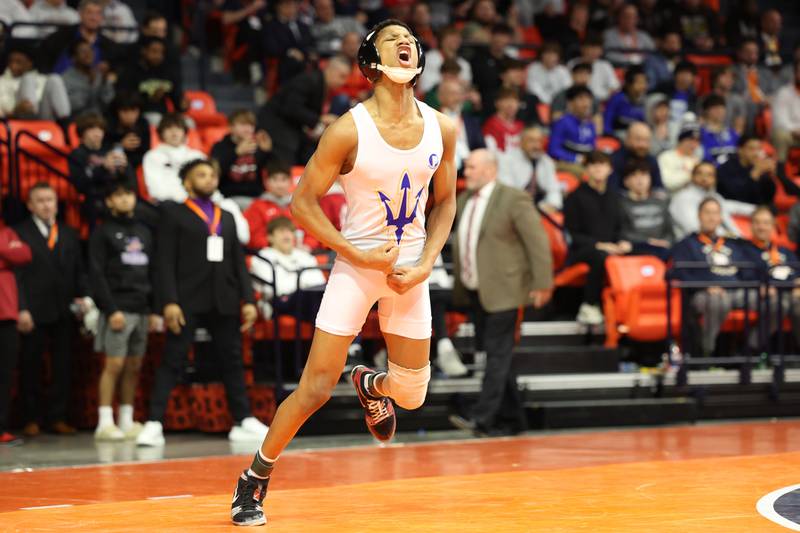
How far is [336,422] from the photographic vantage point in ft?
31.7

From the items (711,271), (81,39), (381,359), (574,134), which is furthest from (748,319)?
(81,39)

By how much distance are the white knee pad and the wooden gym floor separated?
0.51 meters

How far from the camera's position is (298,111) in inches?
469

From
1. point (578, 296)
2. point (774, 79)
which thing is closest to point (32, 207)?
point (578, 296)

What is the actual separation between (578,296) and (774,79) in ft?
20.0

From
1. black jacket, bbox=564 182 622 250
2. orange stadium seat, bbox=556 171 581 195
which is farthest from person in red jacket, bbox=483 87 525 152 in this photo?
black jacket, bbox=564 182 622 250

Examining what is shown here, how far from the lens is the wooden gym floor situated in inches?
219

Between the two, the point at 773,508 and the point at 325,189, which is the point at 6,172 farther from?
the point at 773,508

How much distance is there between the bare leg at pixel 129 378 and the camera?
380 inches

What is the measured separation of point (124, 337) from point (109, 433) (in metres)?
0.69

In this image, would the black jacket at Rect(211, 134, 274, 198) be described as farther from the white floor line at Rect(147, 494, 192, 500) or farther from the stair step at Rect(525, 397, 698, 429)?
the white floor line at Rect(147, 494, 192, 500)

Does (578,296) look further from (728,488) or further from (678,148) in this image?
(728,488)

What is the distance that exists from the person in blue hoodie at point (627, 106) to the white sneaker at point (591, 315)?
3918 mm

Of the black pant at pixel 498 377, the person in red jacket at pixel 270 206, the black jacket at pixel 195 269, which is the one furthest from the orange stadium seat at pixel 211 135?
the black pant at pixel 498 377
